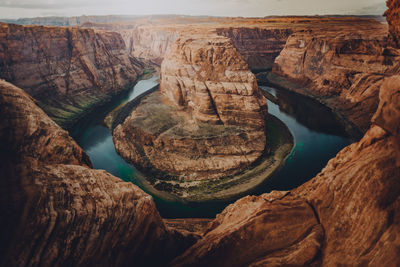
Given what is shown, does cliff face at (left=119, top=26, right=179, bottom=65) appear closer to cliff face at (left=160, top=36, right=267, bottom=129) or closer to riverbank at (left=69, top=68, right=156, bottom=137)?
riverbank at (left=69, top=68, right=156, bottom=137)

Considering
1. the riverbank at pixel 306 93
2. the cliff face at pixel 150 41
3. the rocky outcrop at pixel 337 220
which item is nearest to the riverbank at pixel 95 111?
the rocky outcrop at pixel 337 220

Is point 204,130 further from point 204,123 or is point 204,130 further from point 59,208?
point 59,208

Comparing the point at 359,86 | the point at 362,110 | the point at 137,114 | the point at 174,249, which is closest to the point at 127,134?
the point at 137,114

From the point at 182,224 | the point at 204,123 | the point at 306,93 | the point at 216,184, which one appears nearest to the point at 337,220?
the point at 182,224

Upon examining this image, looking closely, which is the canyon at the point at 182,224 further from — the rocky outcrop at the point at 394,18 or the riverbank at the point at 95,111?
the riverbank at the point at 95,111

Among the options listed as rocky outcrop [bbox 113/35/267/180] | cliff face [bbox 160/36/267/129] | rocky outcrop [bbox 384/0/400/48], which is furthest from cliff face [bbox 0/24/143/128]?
rocky outcrop [bbox 384/0/400/48]

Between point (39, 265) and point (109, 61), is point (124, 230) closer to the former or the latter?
point (39, 265)
